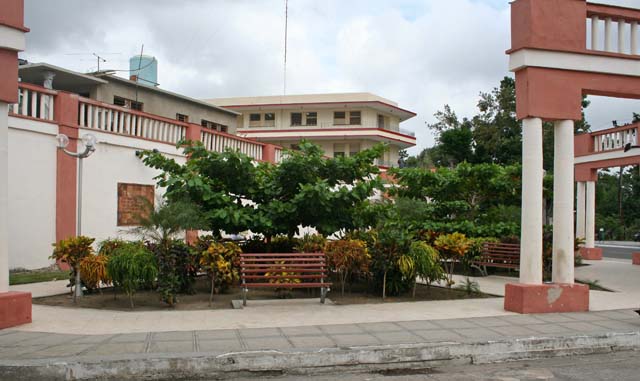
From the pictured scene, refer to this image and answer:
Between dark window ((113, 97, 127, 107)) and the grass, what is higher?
dark window ((113, 97, 127, 107))

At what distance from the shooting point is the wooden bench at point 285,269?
9914 millimetres

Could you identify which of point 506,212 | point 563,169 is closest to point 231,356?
point 563,169

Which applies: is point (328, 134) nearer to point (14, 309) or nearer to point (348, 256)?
point (348, 256)

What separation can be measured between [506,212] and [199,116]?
15.6 meters

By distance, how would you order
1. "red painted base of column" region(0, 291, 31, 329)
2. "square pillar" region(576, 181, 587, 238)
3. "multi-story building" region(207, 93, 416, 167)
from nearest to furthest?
"red painted base of column" region(0, 291, 31, 329)
"square pillar" region(576, 181, 587, 238)
"multi-story building" region(207, 93, 416, 167)

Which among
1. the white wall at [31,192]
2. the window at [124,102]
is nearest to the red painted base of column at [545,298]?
the white wall at [31,192]

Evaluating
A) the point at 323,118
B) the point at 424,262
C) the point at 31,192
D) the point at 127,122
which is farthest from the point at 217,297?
the point at 323,118

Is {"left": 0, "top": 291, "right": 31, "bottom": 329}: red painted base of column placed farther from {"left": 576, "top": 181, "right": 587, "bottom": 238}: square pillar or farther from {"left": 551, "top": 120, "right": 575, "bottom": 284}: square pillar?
{"left": 576, "top": 181, "right": 587, "bottom": 238}: square pillar

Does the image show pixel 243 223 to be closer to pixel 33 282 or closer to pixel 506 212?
pixel 33 282

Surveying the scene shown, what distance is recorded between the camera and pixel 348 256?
1056cm

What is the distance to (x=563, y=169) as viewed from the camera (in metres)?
9.82

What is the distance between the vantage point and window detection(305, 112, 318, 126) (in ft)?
160

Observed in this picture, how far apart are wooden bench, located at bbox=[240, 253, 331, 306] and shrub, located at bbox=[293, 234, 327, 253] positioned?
98cm

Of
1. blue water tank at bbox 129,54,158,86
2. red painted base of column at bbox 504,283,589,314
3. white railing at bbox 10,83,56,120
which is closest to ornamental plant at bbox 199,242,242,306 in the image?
red painted base of column at bbox 504,283,589,314
